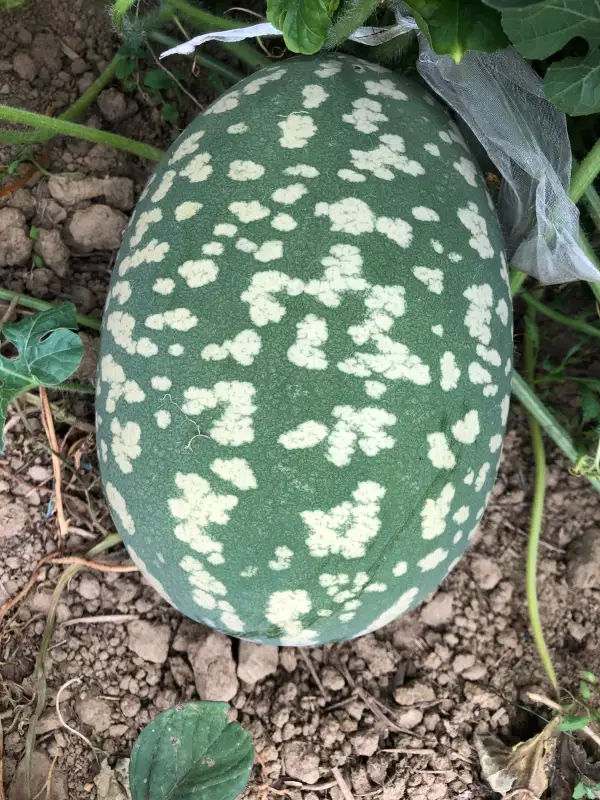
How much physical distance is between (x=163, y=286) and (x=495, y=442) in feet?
2.29

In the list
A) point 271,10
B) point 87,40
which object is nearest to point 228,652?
point 271,10

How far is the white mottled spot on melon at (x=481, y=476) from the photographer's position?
1.46 meters

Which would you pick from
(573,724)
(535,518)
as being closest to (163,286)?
(535,518)

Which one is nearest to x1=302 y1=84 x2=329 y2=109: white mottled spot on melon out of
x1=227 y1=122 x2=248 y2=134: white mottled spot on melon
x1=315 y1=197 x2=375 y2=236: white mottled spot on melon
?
x1=227 y1=122 x2=248 y2=134: white mottled spot on melon

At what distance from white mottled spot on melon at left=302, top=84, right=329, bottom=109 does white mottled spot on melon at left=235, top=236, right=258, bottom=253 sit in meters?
0.30

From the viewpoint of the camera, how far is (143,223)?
4.75 feet

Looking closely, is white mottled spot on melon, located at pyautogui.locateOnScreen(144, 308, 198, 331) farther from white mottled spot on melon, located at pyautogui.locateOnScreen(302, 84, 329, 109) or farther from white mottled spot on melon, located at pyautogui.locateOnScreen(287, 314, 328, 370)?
white mottled spot on melon, located at pyautogui.locateOnScreen(302, 84, 329, 109)

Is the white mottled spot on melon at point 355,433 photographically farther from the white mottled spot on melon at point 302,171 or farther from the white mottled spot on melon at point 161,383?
the white mottled spot on melon at point 302,171

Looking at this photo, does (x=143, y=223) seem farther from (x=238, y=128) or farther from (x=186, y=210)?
(x=238, y=128)

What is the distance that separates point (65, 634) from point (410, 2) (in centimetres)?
151

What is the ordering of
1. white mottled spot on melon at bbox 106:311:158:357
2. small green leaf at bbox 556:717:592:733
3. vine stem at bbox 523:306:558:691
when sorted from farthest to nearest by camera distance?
vine stem at bbox 523:306:558:691 → small green leaf at bbox 556:717:592:733 → white mottled spot on melon at bbox 106:311:158:357

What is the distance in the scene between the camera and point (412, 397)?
1308 millimetres

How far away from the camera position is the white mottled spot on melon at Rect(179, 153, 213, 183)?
4.57ft

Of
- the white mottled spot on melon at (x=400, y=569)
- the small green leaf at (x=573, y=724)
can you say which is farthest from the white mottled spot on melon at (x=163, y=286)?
the small green leaf at (x=573, y=724)
